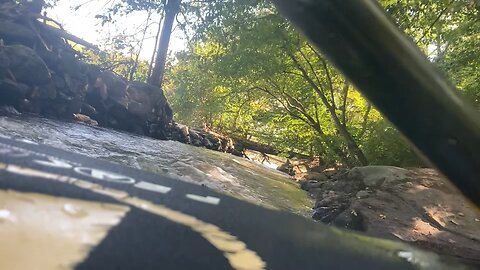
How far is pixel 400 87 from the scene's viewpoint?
0.49 meters

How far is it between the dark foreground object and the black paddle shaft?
0.91 m

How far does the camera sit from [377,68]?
49 centimetres

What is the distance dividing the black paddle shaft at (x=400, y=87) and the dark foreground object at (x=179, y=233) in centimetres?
91

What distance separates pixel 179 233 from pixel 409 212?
9.75 feet

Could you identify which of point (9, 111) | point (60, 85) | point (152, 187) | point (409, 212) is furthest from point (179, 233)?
point (60, 85)

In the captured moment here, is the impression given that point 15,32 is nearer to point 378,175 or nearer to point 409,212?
point 378,175

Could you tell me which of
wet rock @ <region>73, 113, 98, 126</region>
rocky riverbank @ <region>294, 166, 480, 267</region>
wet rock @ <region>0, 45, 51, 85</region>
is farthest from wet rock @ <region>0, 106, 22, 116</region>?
rocky riverbank @ <region>294, 166, 480, 267</region>

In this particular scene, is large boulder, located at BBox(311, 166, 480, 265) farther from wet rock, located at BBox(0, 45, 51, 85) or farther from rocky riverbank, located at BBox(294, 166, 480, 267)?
wet rock, located at BBox(0, 45, 51, 85)

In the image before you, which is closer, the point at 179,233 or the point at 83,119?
Answer: the point at 179,233

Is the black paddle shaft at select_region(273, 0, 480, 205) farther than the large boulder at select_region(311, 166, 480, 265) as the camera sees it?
No

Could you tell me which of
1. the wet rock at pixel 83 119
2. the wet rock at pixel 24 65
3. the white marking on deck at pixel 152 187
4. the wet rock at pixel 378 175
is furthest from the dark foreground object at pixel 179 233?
the wet rock at pixel 83 119

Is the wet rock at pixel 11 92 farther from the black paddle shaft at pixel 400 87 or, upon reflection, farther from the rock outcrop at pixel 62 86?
the black paddle shaft at pixel 400 87

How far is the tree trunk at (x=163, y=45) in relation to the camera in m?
13.7

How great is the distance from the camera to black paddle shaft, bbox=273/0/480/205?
19.0 inches
